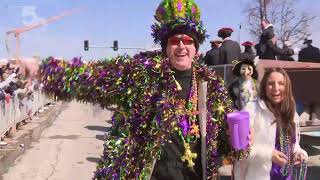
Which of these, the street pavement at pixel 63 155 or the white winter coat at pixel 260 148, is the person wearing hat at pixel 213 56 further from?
the white winter coat at pixel 260 148

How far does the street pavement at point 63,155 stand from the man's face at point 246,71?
1975 millimetres

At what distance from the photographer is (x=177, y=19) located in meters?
2.75

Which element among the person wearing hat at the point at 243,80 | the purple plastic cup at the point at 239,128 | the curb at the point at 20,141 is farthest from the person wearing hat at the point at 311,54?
the purple plastic cup at the point at 239,128

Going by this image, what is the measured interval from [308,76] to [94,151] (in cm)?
449

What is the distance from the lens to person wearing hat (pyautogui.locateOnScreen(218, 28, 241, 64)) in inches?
324

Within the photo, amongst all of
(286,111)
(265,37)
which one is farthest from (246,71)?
(286,111)

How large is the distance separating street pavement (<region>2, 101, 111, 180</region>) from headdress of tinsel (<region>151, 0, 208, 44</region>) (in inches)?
74.7

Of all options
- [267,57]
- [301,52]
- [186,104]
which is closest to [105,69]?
[186,104]

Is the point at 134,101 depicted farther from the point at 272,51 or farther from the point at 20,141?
the point at 20,141

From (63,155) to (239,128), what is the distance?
22.0 feet

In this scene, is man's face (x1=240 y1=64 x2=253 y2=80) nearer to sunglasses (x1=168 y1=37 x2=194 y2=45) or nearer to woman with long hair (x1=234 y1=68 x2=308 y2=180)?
woman with long hair (x1=234 y1=68 x2=308 y2=180)

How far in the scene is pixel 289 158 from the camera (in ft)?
11.0

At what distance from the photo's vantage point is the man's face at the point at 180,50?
2736mm

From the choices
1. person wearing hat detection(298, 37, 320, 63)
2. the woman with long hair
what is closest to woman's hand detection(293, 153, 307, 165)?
the woman with long hair
